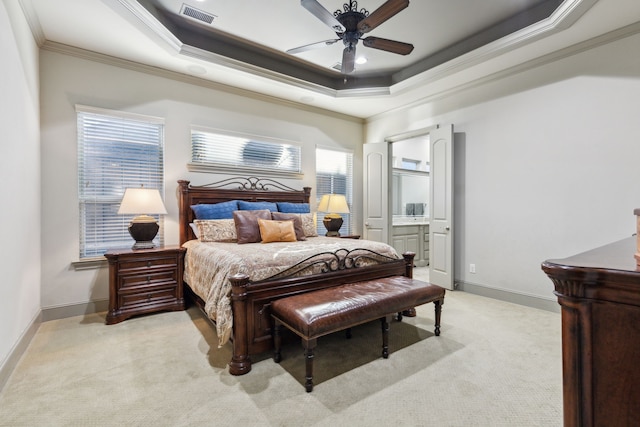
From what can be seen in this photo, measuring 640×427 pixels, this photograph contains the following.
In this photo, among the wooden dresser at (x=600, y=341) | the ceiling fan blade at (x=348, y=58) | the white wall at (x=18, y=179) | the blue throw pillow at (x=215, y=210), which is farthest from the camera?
the blue throw pillow at (x=215, y=210)

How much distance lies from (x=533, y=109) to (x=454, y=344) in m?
2.93

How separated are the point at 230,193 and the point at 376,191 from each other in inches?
102

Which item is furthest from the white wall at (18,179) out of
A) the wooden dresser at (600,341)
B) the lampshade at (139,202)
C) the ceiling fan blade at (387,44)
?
the wooden dresser at (600,341)

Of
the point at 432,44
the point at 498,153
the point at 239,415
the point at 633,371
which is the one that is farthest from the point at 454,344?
the point at 432,44

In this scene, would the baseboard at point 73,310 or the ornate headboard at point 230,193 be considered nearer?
the baseboard at point 73,310

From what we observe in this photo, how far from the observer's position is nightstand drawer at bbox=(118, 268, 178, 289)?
10.2 ft

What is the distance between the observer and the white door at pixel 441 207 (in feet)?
13.9

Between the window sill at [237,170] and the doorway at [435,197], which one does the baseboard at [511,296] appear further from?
the window sill at [237,170]

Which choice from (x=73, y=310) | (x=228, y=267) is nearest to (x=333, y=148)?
(x=228, y=267)

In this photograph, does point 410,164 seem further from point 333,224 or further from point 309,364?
point 309,364

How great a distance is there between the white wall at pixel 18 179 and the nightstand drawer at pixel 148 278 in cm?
73

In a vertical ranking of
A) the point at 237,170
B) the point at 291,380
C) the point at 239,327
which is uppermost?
the point at 237,170

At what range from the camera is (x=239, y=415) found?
5.51ft

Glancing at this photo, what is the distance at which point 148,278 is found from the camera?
3.26m
